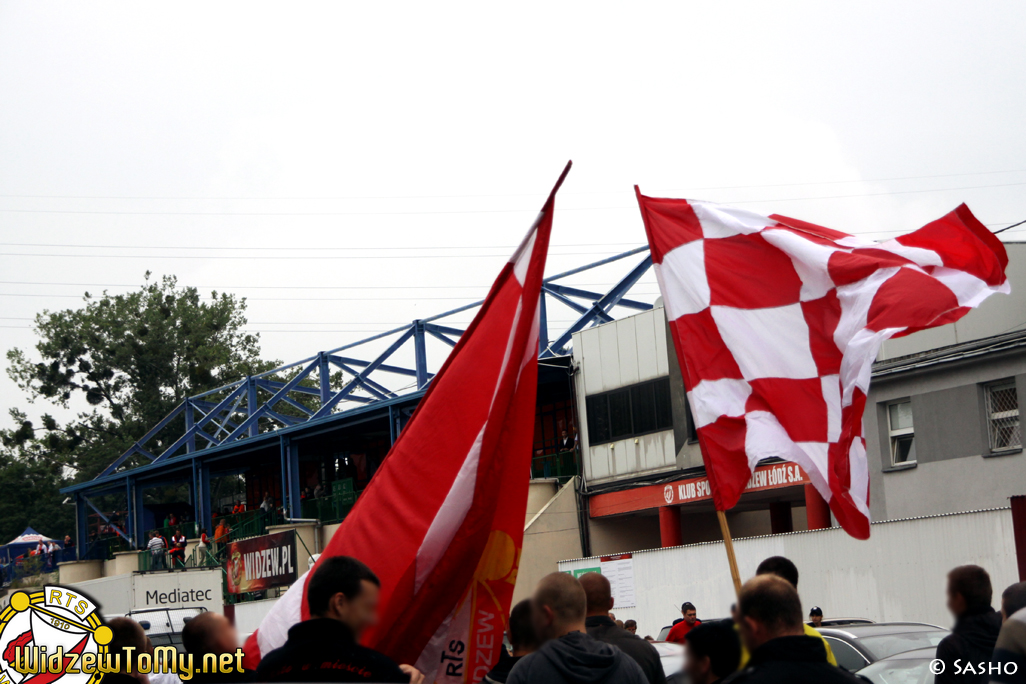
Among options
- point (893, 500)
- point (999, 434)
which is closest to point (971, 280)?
point (999, 434)

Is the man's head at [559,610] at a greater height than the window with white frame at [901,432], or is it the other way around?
the window with white frame at [901,432]

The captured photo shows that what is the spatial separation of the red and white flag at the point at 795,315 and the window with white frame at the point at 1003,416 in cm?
1689

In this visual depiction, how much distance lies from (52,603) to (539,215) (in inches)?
133

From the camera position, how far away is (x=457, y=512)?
6.30 metres

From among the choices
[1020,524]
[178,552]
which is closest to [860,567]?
[1020,524]

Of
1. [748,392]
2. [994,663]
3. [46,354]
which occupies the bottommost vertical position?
[994,663]

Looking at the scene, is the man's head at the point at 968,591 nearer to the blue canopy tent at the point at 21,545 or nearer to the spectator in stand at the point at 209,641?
the spectator in stand at the point at 209,641

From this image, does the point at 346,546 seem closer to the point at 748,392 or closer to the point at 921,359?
the point at 748,392

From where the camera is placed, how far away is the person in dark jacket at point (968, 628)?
5.55 meters

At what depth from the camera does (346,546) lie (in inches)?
247

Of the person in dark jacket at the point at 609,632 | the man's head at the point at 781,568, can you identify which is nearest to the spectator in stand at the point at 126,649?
the person in dark jacket at the point at 609,632

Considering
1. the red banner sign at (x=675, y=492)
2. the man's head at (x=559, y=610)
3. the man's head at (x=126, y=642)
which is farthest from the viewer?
the red banner sign at (x=675, y=492)

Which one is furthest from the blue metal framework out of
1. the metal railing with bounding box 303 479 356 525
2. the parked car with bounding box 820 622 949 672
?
the parked car with bounding box 820 622 949 672

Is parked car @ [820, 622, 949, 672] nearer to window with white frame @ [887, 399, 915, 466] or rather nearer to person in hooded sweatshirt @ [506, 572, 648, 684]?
person in hooded sweatshirt @ [506, 572, 648, 684]
